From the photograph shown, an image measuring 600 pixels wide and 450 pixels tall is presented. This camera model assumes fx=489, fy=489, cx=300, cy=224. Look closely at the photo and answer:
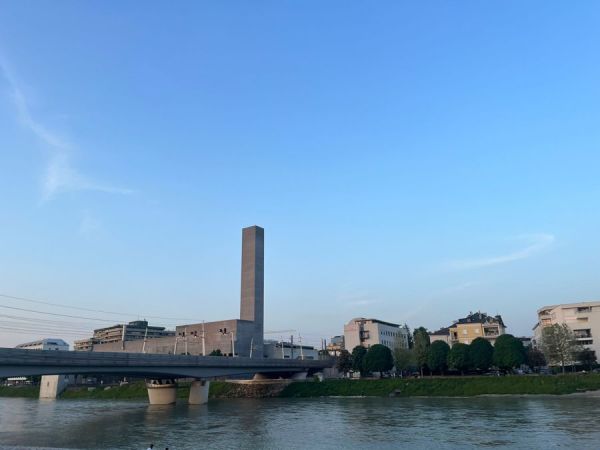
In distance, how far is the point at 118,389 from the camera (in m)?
106

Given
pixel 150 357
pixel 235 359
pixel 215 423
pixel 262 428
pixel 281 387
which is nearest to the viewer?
pixel 262 428

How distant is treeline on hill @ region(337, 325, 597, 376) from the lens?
259ft

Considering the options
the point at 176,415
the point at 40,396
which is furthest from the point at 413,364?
the point at 40,396

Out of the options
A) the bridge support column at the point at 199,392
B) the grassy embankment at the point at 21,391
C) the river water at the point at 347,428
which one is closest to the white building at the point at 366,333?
the bridge support column at the point at 199,392

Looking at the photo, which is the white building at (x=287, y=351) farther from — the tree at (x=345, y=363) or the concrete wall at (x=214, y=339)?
the tree at (x=345, y=363)

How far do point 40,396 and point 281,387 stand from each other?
62163mm

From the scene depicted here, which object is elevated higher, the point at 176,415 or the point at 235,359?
the point at 235,359

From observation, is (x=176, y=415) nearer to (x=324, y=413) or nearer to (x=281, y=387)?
(x=324, y=413)

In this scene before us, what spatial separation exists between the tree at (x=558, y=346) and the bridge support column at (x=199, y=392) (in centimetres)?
5604

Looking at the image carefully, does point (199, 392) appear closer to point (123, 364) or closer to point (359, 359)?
point (123, 364)

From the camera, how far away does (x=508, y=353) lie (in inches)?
3054

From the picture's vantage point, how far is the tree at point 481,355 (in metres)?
79.4

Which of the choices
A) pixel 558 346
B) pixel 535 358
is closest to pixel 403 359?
pixel 535 358

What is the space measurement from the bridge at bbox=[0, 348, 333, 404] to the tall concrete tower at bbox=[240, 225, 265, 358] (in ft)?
118
